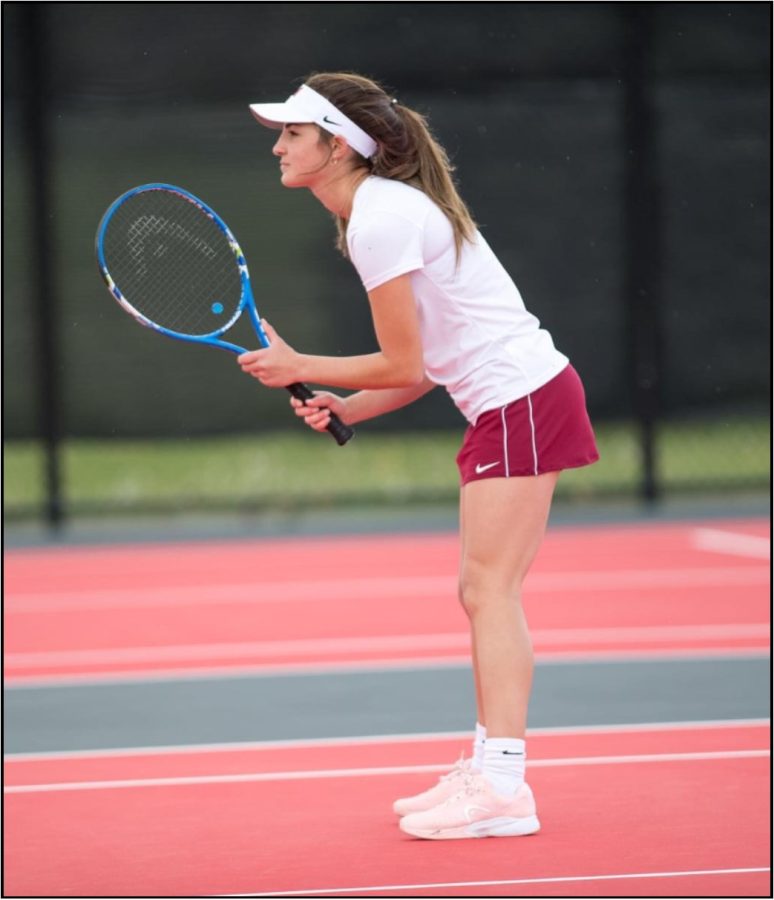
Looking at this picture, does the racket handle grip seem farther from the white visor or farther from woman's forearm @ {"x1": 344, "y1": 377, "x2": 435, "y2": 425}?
the white visor

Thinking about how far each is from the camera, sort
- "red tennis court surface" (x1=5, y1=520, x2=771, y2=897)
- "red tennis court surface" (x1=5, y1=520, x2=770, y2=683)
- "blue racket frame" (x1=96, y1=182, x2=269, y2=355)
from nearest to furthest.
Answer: "red tennis court surface" (x1=5, y1=520, x2=771, y2=897)
"blue racket frame" (x1=96, y1=182, x2=269, y2=355)
"red tennis court surface" (x1=5, y1=520, x2=770, y2=683)

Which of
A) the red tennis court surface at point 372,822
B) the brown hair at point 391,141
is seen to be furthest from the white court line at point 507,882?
the brown hair at point 391,141

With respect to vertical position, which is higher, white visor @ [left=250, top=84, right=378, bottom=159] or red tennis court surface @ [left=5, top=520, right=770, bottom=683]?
white visor @ [left=250, top=84, right=378, bottom=159]

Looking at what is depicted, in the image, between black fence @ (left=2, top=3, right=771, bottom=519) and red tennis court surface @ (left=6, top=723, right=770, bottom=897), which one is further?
black fence @ (left=2, top=3, right=771, bottom=519)

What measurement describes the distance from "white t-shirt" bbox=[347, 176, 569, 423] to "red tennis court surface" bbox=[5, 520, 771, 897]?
93 centimetres

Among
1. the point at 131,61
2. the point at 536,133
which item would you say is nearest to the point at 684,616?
the point at 536,133

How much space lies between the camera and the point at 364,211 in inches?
136

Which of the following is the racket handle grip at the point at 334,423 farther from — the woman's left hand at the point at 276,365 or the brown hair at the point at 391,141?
the brown hair at the point at 391,141

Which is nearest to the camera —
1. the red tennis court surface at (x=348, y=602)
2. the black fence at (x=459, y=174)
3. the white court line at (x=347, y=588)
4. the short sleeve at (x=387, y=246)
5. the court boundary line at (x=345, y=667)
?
the short sleeve at (x=387, y=246)

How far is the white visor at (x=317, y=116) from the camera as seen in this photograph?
3.55 meters

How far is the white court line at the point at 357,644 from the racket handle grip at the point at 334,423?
2287 millimetres

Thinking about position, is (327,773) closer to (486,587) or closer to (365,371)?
(486,587)

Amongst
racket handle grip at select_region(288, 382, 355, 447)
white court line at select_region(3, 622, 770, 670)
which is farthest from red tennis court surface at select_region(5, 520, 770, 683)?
racket handle grip at select_region(288, 382, 355, 447)

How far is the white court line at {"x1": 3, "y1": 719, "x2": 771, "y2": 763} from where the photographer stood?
449 cm
